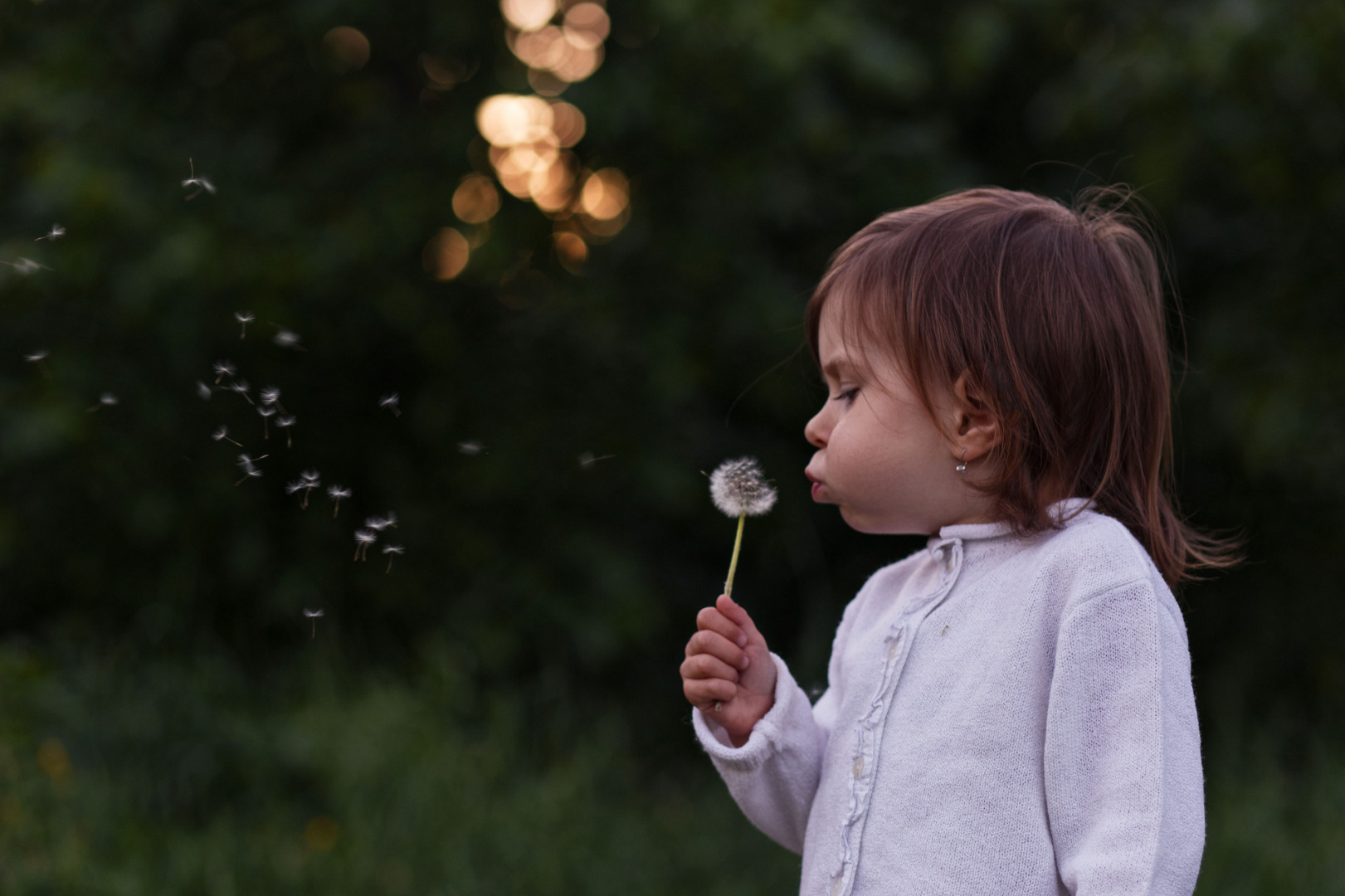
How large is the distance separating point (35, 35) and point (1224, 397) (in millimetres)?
3845

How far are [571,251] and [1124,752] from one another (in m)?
2.83

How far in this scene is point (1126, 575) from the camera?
3.58 ft

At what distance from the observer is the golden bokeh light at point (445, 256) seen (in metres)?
3.61

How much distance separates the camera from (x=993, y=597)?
3.89ft

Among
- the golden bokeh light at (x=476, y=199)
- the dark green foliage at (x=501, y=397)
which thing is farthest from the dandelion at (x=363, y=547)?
the golden bokeh light at (x=476, y=199)

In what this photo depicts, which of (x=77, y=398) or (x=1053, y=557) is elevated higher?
(x=77, y=398)

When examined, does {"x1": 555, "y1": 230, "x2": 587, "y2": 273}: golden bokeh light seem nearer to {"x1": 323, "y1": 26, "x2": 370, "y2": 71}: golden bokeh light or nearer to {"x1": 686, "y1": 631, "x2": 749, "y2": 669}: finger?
{"x1": 323, "y1": 26, "x2": 370, "y2": 71}: golden bokeh light

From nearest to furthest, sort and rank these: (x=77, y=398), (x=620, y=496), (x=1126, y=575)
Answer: (x=1126, y=575) → (x=77, y=398) → (x=620, y=496)

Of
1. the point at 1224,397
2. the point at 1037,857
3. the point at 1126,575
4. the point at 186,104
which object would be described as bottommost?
the point at 1224,397

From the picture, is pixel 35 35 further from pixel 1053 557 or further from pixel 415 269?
pixel 1053 557

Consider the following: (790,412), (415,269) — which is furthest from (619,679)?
(415,269)

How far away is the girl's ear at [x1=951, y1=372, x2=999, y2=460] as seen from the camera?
47.1 inches

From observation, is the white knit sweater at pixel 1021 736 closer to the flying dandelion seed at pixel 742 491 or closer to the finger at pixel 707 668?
the finger at pixel 707 668

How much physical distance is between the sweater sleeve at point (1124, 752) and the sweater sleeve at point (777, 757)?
1.07 feet
